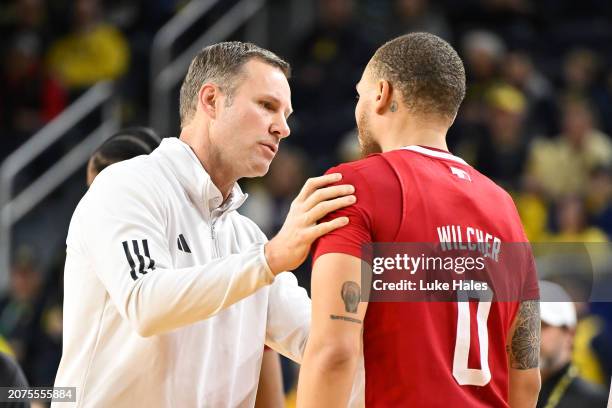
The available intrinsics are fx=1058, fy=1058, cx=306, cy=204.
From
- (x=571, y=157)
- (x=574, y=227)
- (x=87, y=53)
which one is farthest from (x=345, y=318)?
(x=87, y=53)

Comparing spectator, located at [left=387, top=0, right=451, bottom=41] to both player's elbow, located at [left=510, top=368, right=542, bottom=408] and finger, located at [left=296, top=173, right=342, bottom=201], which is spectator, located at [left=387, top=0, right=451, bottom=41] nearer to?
player's elbow, located at [left=510, top=368, right=542, bottom=408]

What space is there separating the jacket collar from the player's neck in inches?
30.5

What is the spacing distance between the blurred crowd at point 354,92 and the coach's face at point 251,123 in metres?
3.73

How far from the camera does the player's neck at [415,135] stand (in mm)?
3143

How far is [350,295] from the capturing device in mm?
2861

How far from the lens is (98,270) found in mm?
3324

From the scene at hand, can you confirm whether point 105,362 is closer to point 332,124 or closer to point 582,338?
point 582,338

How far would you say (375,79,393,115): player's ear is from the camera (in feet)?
10.4

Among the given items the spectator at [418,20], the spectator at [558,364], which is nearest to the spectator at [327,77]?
the spectator at [418,20]

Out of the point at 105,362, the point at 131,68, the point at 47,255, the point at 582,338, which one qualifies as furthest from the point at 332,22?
the point at 105,362

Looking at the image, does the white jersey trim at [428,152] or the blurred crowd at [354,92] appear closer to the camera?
the white jersey trim at [428,152]

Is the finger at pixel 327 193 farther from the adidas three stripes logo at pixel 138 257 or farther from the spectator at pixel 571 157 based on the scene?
the spectator at pixel 571 157

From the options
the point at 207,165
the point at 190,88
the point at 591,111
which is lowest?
the point at 207,165

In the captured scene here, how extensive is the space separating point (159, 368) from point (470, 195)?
1.15 meters
